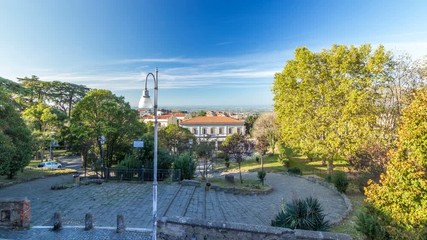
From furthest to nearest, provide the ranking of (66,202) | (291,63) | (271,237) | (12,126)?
(291,63), (12,126), (66,202), (271,237)

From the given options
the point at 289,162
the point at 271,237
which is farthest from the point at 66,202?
the point at 289,162

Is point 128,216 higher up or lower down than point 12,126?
lower down

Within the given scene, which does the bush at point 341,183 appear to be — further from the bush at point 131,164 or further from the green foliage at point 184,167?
the bush at point 131,164

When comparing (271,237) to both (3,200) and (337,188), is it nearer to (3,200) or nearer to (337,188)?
(3,200)

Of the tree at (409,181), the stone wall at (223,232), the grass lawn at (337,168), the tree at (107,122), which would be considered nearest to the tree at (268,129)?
A: the grass lawn at (337,168)

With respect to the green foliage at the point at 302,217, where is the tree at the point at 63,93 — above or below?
above

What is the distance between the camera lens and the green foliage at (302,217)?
342 inches

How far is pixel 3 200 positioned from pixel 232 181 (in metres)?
15.7

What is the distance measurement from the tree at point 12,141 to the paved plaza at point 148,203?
194cm

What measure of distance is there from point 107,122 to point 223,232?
2024cm

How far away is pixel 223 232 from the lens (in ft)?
23.3

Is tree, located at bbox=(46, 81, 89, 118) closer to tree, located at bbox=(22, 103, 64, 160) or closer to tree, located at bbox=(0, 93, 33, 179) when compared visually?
tree, located at bbox=(22, 103, 64, 160)

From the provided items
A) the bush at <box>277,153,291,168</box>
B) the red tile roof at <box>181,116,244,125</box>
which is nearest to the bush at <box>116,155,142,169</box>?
the bush at <box>277,153,291,168</box>

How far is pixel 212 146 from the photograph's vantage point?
132 feet
